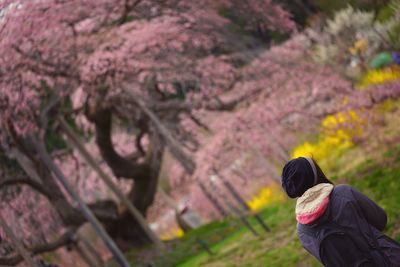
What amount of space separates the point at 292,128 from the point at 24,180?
22.2ft

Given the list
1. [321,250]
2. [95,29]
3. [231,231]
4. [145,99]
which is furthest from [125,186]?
[321,250]

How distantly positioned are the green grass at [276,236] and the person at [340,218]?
3.31 metres

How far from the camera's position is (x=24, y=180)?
10.7 meters

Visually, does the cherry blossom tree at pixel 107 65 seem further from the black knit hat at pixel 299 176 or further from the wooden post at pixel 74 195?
the black knit hat at pixel 299 176

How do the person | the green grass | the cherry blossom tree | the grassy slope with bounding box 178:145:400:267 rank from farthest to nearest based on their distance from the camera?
the cherry blossom tree
the green grass
the grassy slope with bounding box 178:145:400:267
the person

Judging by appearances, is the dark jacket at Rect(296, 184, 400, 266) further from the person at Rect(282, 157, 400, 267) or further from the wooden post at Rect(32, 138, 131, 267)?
the wooden post at Rect(32, 138, 131, 267)

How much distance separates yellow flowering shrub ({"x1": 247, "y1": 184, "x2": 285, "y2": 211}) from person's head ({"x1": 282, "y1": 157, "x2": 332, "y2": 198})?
38.7 feet

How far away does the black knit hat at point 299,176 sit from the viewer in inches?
135

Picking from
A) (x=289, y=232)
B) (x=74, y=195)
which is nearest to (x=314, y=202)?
(x=289, y=232)

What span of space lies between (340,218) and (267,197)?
12732 millimetres

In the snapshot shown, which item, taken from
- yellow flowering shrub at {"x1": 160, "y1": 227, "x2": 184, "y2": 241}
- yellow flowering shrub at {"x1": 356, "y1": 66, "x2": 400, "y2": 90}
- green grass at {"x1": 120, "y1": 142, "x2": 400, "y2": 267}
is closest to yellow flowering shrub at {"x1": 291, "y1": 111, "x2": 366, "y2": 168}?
green grass at {"x1": 120, "y1": 142, "x2": 400, "y2": 267}

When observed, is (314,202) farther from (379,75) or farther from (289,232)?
(379,75)

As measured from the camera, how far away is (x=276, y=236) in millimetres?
10609

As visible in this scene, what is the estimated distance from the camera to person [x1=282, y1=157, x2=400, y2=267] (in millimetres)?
3420
